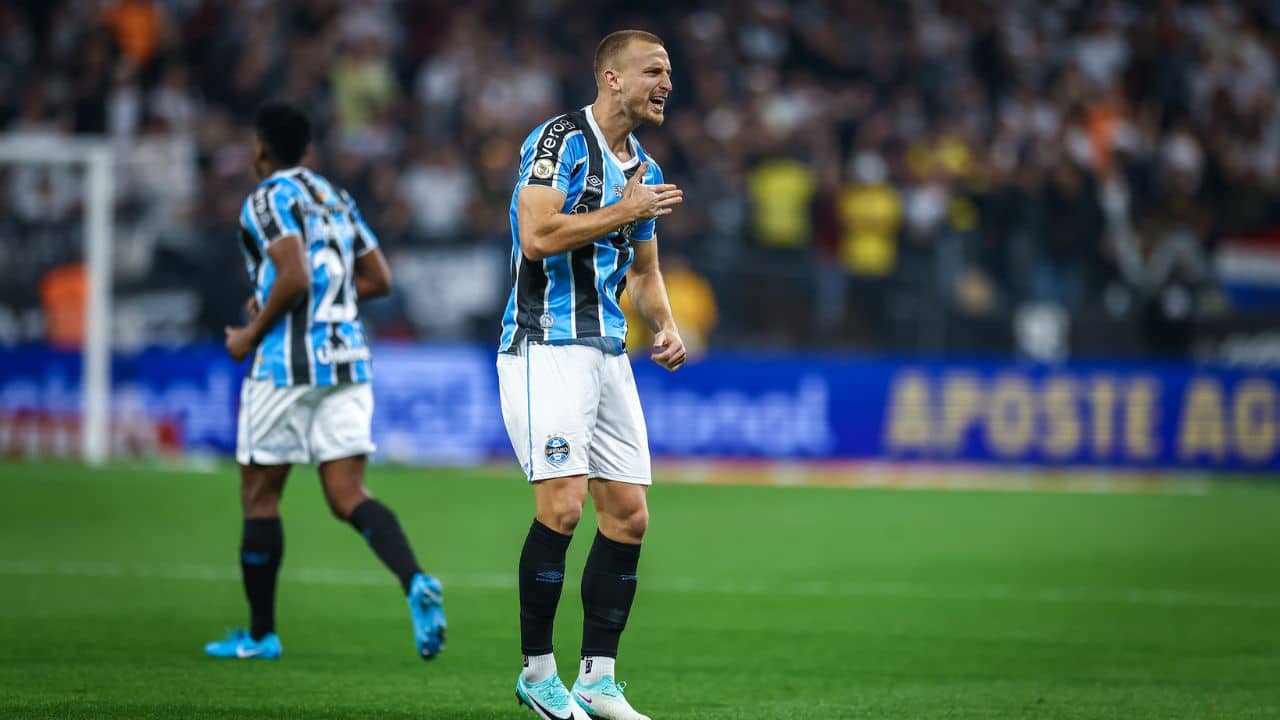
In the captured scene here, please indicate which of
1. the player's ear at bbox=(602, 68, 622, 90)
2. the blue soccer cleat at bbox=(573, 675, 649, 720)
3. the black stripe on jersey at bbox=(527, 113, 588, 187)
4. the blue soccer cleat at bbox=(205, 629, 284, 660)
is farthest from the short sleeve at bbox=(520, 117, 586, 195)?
the blue soccer cleat at bbox=(205, 629, 284, 660)

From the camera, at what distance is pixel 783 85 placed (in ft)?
70.3

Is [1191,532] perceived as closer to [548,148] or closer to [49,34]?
[548,148]

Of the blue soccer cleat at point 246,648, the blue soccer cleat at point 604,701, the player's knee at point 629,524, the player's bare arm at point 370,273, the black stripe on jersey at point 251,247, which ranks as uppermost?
the black stripe on jersey at point 251,247

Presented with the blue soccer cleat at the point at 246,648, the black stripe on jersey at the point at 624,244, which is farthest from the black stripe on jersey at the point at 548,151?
the blue soccer cleat at the point at 246,648

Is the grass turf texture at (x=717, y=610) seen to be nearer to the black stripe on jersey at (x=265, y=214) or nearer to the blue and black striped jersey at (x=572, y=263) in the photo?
the blue and black striped jersey at (x=572, y=263)

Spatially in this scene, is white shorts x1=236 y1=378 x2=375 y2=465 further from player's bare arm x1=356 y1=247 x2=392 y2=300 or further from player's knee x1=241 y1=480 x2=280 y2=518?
player's bare arm x1=356 y1=247 x2=392 y2=300

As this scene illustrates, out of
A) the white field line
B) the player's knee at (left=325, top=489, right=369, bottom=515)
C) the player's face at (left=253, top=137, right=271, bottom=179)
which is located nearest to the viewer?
the player's knee at (left=325, top=489, right=369, bottom=515)

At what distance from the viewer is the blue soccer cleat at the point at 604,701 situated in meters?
5.46

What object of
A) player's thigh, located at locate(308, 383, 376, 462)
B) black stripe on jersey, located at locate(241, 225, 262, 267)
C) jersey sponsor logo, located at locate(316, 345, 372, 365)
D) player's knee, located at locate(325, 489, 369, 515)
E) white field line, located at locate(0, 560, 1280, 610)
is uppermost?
black stripe on jersey, located at locate(241, 225, 262, 267)

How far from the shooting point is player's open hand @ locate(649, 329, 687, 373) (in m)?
5.71

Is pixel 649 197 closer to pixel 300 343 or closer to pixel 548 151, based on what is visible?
pixel 548 151

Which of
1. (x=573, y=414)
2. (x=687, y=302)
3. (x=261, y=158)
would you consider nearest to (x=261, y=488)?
(x=261, y=158)

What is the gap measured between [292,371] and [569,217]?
2.10 metres

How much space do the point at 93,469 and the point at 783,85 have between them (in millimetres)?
9987
